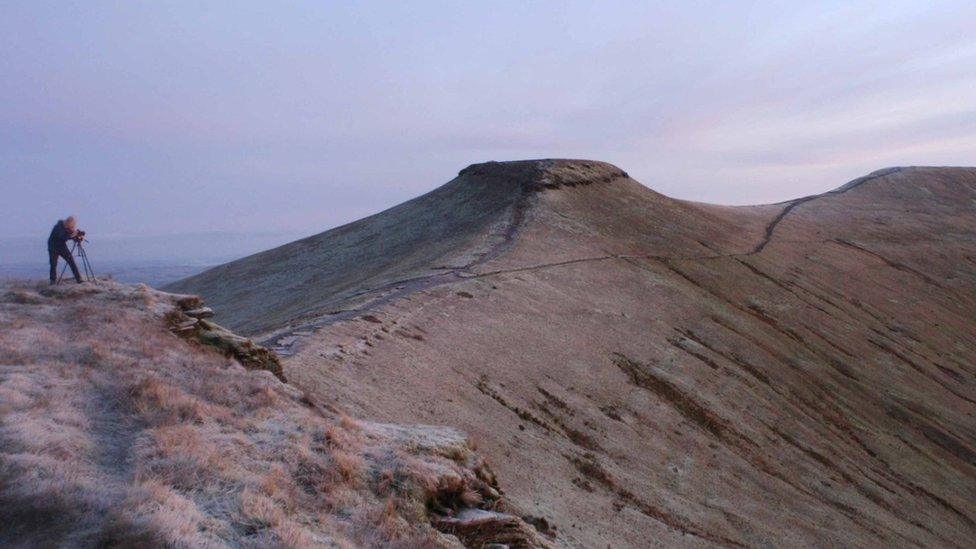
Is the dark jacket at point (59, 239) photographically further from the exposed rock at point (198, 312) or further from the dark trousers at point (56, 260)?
the exposed rock at point (198, 312)

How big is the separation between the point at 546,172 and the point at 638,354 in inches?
804

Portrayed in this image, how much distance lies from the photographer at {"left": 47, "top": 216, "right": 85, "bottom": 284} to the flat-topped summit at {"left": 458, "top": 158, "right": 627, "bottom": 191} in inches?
1111

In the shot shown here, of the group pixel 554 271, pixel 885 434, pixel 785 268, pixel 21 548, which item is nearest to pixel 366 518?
pixel 21 548

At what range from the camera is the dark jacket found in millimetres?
13227

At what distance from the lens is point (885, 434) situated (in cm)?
2580

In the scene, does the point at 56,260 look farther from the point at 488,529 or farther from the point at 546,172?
the point at 546,172

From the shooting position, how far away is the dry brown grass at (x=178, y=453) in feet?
21.2

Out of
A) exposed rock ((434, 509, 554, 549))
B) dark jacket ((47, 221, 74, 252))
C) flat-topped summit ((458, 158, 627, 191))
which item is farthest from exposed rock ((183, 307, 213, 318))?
flat-topped summit ((458, 158, 627, 191))

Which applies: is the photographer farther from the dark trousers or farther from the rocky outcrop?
the rocky outcrop

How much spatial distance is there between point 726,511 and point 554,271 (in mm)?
12639

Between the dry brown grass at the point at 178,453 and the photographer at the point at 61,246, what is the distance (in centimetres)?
115

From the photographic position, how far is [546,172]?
4203 cm

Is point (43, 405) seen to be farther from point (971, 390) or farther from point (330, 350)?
point (971, 390)

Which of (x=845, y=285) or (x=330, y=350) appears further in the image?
(x=845, y=285)
